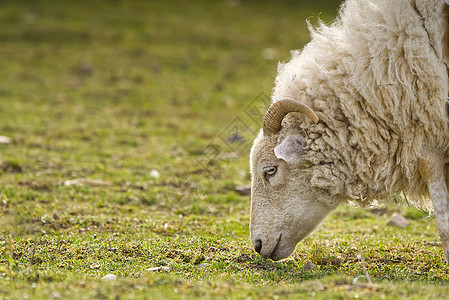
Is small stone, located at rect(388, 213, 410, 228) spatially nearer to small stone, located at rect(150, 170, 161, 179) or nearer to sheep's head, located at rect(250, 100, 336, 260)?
sheep's head, located at rect(250, 100, 336, 260)

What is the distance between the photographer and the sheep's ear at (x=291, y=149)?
625cm

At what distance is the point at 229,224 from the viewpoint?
28.1ft

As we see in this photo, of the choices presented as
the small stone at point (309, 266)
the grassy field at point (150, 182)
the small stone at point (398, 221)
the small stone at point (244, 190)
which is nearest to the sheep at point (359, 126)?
the small stone at point (309, 266)

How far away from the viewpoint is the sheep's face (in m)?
6.37

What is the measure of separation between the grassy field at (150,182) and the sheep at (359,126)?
0.71 metres

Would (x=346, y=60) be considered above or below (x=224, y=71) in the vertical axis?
below

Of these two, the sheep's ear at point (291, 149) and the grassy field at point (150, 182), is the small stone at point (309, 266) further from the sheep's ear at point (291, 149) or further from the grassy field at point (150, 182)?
the sheep's ear at point (291, 149)

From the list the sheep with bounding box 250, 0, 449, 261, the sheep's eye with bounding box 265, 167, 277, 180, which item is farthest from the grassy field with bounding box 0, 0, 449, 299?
the sheep's eye with bounding box 265, 167, 277, 180

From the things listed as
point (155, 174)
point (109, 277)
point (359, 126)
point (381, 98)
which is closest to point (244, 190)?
point (155, 174)

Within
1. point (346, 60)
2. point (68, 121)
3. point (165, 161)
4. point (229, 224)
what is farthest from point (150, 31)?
point (346, 60)

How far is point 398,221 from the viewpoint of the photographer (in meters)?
8.76

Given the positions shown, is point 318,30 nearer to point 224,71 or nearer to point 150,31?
point 224,71

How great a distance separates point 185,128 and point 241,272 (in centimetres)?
944

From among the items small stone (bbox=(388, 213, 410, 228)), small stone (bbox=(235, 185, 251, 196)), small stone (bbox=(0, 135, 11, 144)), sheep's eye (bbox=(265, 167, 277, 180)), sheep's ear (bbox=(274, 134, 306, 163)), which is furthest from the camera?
small stone (bbox=(0, 135, 11, 144))
